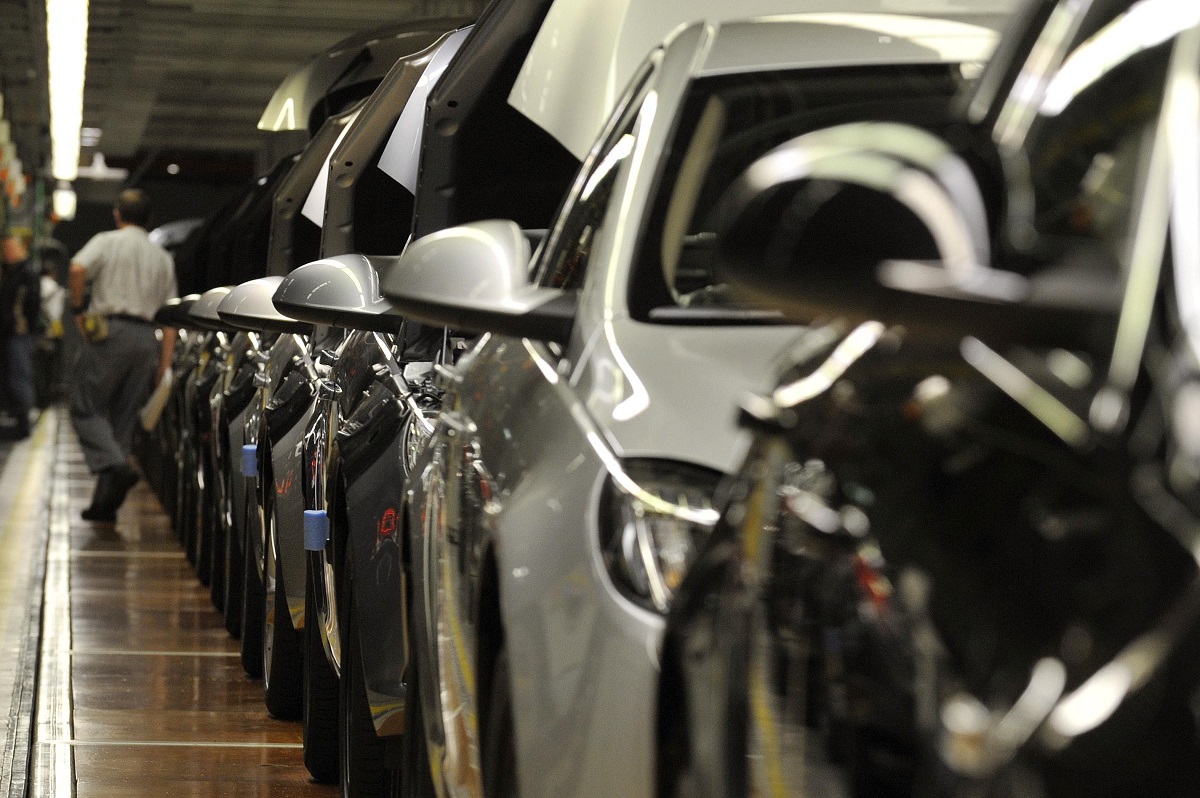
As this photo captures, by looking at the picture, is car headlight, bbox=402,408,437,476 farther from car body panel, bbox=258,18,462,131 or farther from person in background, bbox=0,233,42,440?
person in background, bbox=0,233,42,440

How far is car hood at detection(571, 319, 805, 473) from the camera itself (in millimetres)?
2303

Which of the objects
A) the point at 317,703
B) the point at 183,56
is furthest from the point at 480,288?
the point at 183,56

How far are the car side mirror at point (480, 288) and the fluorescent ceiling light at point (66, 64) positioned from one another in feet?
39.6

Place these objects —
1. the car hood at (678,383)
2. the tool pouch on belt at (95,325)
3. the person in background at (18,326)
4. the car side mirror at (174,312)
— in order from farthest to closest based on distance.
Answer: the person in background at (18,326)
the tool pouch on belt at (95,325)
the car side mirror at (174,312)
the car hood at (678,383)

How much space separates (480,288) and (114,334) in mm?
10467

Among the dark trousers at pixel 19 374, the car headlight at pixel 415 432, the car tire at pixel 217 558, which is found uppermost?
the car headlight at pixel 415 432

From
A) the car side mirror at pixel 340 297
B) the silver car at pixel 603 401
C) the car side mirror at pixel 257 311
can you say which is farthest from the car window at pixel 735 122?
the car side mirror at pixel 257 311

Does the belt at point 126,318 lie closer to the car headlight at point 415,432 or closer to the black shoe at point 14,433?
the car headlight at point 415,432

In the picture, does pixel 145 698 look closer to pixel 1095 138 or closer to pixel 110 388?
pixel 1095 138

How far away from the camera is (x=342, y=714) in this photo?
4410mm

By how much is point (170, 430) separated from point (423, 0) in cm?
492

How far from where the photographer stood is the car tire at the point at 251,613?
672 cm

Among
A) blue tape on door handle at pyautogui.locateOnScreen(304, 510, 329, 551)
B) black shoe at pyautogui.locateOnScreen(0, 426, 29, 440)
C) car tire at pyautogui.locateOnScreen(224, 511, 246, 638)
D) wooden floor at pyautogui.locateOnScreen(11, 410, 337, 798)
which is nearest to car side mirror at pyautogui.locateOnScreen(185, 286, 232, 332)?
car tire at pyautogui.locateOnScreen(224, 511, 246, 638)

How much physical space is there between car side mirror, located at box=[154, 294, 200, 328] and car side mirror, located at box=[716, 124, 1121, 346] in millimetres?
9159
